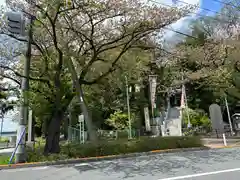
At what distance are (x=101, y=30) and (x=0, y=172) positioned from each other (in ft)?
24.4

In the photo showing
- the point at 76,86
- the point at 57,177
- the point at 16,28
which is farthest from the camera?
the point at 76,86

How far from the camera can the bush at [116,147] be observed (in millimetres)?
8797

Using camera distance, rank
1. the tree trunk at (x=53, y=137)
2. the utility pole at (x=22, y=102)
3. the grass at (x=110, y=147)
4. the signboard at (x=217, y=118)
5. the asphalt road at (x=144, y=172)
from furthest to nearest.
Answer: the signboard at (x=217, y=118) < the tree trunk at (x=53, y=137) < the grass at (x=110, y=147) < the utility pole at (x=22, y=102) < the asphalt road at (x=144, y=172)

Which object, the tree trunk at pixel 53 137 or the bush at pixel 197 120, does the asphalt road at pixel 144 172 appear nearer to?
the tree trunk at pixel 53 137

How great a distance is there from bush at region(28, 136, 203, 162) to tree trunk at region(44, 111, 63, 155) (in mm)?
354

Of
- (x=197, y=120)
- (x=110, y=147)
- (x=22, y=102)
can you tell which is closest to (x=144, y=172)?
(x=110, y=147)

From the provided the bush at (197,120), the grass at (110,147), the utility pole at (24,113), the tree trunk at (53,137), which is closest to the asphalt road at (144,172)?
the utility pole at (24,113)

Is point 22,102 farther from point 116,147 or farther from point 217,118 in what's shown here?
point 217,118

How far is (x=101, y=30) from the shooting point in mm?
10344

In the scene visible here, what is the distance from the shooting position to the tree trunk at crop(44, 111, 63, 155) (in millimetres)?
9328

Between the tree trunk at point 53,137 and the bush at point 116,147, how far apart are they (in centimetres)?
35

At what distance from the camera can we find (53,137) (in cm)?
952

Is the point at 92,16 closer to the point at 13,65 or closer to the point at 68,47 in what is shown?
the point at 68,47

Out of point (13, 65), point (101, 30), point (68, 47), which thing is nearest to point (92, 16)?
point (101, 30)
